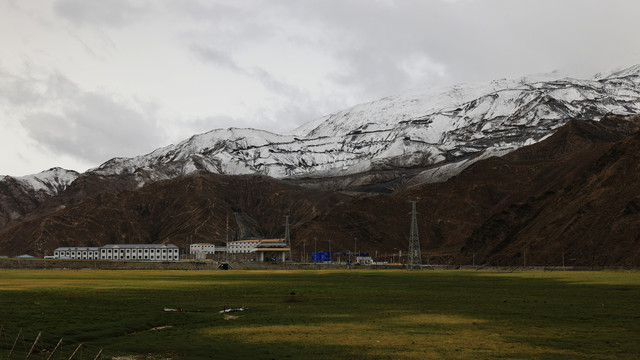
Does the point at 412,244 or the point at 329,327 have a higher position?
the point at 412,244

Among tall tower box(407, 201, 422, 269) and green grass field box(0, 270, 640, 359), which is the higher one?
tall tower box(407, 201, 422, 269)

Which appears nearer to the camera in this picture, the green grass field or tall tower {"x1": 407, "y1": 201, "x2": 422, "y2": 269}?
the green grass field

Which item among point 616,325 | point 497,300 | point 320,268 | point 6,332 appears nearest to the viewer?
point 6,332

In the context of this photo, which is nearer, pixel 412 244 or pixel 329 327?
pixel 329 327

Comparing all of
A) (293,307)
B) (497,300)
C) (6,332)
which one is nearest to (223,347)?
(6,332)

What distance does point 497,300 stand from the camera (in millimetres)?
46156

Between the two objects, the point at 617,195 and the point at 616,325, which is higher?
the point at 617,195

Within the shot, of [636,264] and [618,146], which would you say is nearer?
[636,264]

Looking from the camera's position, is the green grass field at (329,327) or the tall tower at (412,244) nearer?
the green grass field at (329,327)

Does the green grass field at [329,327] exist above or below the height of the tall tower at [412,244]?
below

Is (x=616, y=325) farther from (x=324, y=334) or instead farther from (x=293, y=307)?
(x=293, y=307)

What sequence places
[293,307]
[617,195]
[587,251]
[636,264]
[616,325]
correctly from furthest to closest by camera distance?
[617,195]
[587,251]
[636,264]
[293,307]
[616,325]

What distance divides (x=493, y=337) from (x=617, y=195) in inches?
4701

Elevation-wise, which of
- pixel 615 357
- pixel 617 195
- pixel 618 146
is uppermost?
pixel 618 146
